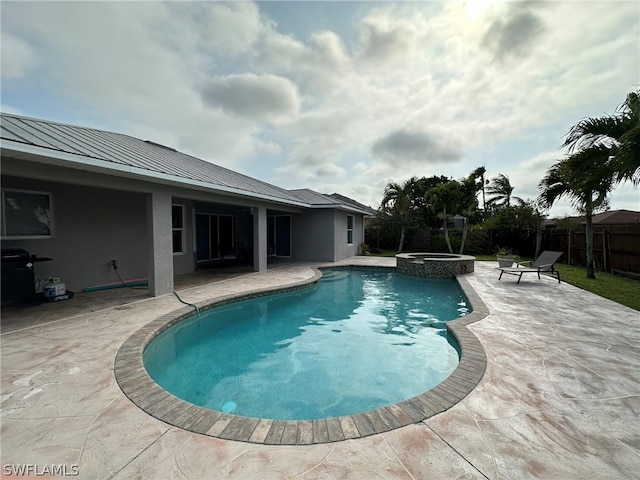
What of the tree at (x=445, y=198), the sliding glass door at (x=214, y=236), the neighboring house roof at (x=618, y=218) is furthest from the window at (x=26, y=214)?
the neighboring house roof at (x=618, y=218)

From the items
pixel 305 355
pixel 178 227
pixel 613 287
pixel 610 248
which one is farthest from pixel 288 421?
pixel 610 248

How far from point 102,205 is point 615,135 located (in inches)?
565

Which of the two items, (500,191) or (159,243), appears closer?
(159,243)

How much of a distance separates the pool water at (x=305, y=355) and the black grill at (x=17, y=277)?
4.28 metres

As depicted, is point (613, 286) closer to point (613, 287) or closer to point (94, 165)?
point (613, 287)

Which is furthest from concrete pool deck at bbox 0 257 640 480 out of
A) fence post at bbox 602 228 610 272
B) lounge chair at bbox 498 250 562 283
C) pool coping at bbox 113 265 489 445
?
fence post at bbox 602 228 610 272

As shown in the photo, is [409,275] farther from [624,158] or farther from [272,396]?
[272,396]

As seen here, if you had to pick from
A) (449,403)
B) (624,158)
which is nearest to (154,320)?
(449,403)

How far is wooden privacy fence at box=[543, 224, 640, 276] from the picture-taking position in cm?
1098

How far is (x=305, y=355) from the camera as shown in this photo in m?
5.39

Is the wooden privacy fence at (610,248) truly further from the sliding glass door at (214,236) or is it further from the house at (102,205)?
the sliding glass door at (214,236)

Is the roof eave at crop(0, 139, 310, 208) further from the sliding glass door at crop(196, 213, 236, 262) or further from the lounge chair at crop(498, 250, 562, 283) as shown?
the lounge chair at crop(498, 250, 562, 283)

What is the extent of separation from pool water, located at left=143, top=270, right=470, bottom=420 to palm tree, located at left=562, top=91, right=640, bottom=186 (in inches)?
174

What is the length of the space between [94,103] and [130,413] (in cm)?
1251
